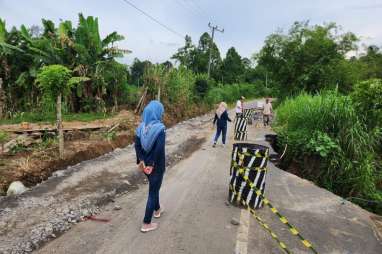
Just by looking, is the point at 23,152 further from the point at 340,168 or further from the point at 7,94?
the point at 340,168

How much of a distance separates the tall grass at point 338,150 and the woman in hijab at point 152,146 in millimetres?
5383

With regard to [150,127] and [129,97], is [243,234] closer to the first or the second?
[150,127]

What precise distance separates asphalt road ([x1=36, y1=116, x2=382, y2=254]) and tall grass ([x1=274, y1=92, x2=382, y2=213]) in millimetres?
1613

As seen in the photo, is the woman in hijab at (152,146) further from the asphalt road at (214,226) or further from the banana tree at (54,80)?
the banana tree at (54,80)

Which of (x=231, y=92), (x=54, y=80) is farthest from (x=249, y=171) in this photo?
(x=231, y=92)

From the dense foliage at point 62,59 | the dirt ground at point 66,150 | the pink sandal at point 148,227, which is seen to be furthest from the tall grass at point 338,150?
the dense foliage at point 62,59

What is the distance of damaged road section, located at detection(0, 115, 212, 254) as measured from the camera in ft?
14.2

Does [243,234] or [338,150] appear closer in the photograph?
[243,234]

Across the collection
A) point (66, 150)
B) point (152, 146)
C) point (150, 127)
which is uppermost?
point (150, 127)

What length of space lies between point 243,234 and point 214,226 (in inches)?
18.8

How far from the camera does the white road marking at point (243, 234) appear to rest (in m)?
4.14

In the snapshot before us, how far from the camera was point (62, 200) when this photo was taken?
18.3 feet

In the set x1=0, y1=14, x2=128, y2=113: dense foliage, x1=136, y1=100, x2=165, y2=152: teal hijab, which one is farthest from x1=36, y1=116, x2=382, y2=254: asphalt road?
x1=0, y1=14, x2=128, y2=113: dense foliage

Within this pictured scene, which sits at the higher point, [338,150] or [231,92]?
[231,92]
